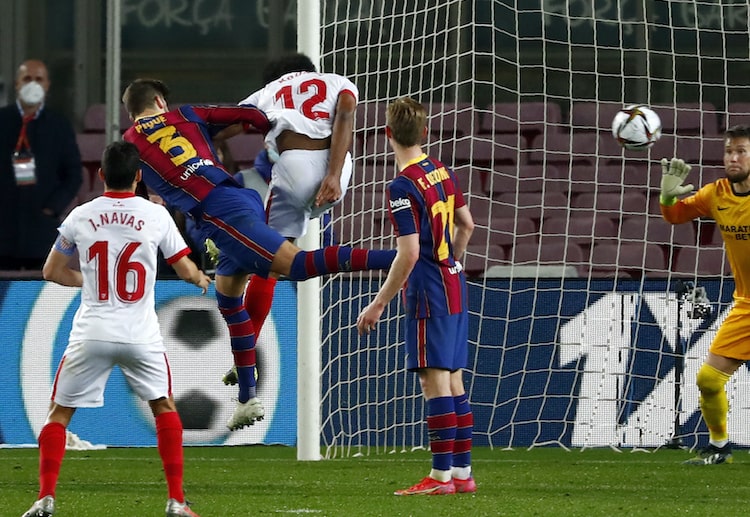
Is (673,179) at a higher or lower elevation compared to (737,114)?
lower

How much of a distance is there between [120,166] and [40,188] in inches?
235

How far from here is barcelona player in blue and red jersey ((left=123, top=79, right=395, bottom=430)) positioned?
646cm

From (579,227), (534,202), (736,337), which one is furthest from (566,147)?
(736,337)

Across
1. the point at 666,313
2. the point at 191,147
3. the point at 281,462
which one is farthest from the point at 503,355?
the point at 191,147

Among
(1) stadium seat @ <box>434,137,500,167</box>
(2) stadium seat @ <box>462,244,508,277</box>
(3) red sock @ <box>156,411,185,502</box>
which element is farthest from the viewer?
(1) stadium seat @ <box>434,137,500,167</box>

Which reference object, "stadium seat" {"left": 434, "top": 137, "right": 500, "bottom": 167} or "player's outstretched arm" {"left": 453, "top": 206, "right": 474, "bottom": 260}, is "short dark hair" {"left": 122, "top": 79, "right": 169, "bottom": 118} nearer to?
"player's outstretched arm" {"left": 453, "top": 206, "right": 474, "bottom": 260}

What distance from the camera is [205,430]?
9617 millimetres

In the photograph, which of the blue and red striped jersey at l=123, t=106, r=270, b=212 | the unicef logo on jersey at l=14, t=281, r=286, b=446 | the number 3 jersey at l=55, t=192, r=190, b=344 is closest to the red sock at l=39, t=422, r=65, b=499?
the number 3 jersey at l=55, t=192, r=190, b=344

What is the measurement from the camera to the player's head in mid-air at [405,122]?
21.5 ft

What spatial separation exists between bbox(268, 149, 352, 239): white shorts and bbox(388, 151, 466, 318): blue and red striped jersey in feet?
1.55

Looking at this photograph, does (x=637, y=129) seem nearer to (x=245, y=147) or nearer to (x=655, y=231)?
(x=655, y=231)

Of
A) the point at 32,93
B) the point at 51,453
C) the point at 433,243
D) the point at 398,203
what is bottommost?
the point at 51,453

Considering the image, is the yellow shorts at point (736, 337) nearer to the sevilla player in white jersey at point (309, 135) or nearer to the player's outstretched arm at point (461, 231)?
the player's outstretched arm at point (461, 231)

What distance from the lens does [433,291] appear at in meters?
6.65
